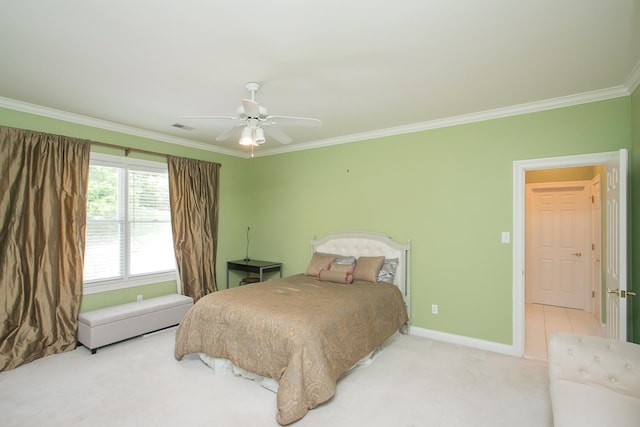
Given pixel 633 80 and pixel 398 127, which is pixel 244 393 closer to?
pixel 398 127

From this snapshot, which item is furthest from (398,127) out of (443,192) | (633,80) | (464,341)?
(464,341)

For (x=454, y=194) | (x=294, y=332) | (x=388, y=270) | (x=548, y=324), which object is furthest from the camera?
(x=548, y=324)

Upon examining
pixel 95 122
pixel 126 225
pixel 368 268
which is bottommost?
pixel 368 268

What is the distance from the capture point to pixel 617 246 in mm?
2574

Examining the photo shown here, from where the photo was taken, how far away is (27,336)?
10.8 feet

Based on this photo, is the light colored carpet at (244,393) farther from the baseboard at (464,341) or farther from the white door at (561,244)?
the white door at (561,244)

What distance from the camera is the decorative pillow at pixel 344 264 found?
4.05 m

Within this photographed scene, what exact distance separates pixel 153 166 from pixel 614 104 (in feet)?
17.3

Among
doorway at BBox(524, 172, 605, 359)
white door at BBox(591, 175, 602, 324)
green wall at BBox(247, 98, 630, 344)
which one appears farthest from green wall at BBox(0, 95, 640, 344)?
white door at BBox(591, 175, 602, 324)

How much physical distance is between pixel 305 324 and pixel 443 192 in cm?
236

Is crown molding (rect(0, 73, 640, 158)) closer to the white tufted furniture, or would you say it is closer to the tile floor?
the white tufted furniture

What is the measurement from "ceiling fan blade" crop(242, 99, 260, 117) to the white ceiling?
1.17 ft

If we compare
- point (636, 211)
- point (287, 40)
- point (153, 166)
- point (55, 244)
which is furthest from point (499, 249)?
point (55, 244)

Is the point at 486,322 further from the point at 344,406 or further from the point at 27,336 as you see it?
the point at 27,336
